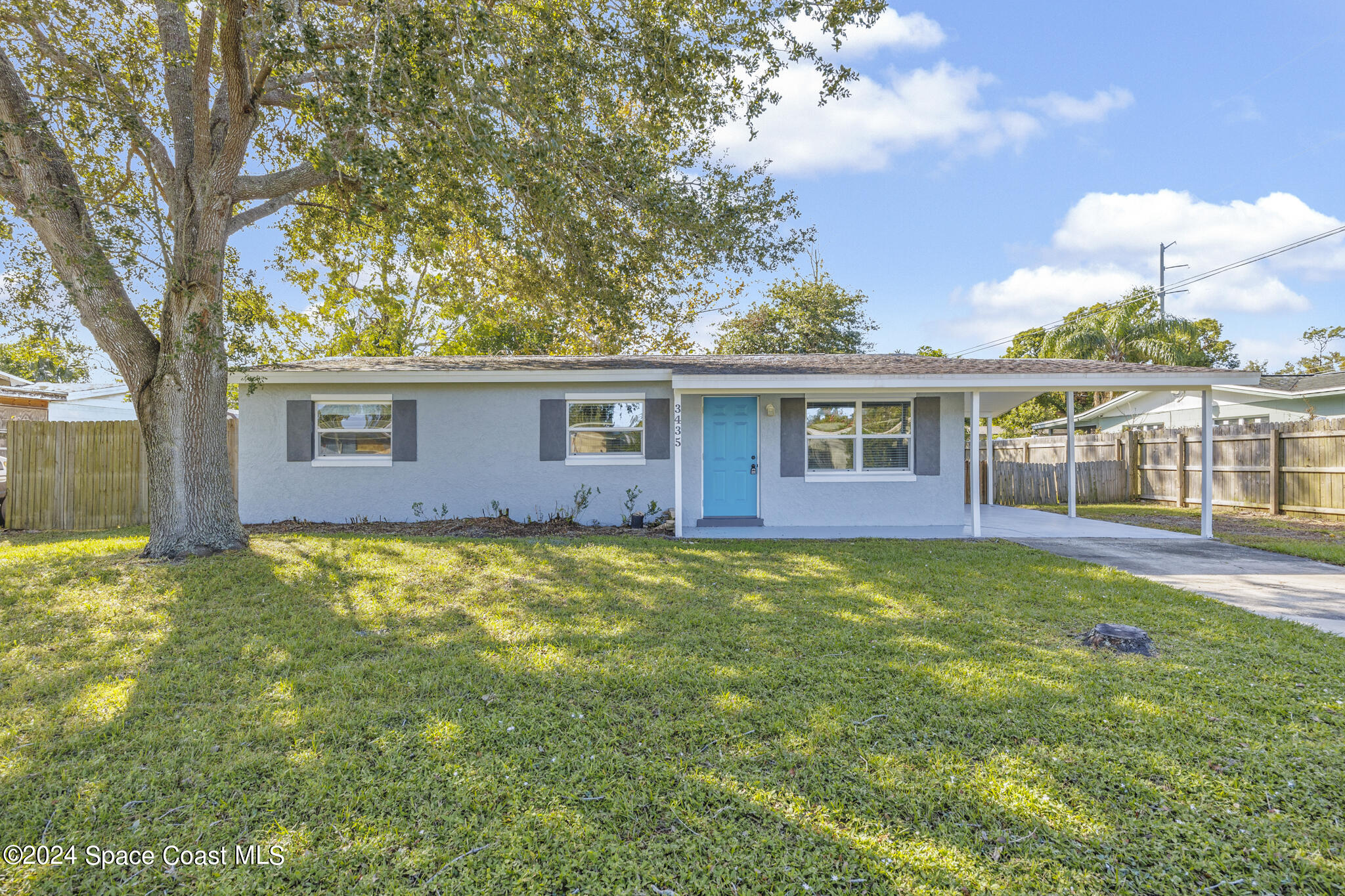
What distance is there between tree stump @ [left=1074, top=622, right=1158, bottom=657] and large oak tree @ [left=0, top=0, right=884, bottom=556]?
6039mm

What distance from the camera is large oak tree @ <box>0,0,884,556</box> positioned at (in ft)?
19.1

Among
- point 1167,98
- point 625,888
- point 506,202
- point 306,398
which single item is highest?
point 1167,98

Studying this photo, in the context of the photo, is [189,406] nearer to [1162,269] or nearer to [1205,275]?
[1205,275]

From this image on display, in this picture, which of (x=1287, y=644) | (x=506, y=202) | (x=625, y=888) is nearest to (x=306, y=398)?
(x=506, y=202)

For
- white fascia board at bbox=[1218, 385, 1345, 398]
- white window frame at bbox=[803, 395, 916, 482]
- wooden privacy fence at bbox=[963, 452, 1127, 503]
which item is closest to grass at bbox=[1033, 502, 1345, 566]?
wooden privacy fence at bbox=[963, 452, 1127, 503]

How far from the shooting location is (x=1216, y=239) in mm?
29406

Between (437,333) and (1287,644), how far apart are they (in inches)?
800

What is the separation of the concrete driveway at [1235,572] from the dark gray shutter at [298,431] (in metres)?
11.5

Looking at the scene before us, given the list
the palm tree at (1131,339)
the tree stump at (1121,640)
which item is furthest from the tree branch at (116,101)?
the palm tree at (1131,339)

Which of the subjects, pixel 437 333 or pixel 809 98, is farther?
pixel 437 333

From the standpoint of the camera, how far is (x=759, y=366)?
10148mm

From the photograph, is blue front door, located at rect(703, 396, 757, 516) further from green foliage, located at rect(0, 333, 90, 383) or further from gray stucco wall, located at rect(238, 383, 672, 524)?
green foliage, located at rect(0, 333, 90, 383)

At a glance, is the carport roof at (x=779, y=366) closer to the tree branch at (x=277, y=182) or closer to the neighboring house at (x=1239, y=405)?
the neighboring house at (x=1239, y=405)

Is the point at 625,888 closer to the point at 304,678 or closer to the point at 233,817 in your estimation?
the point at 233,817
